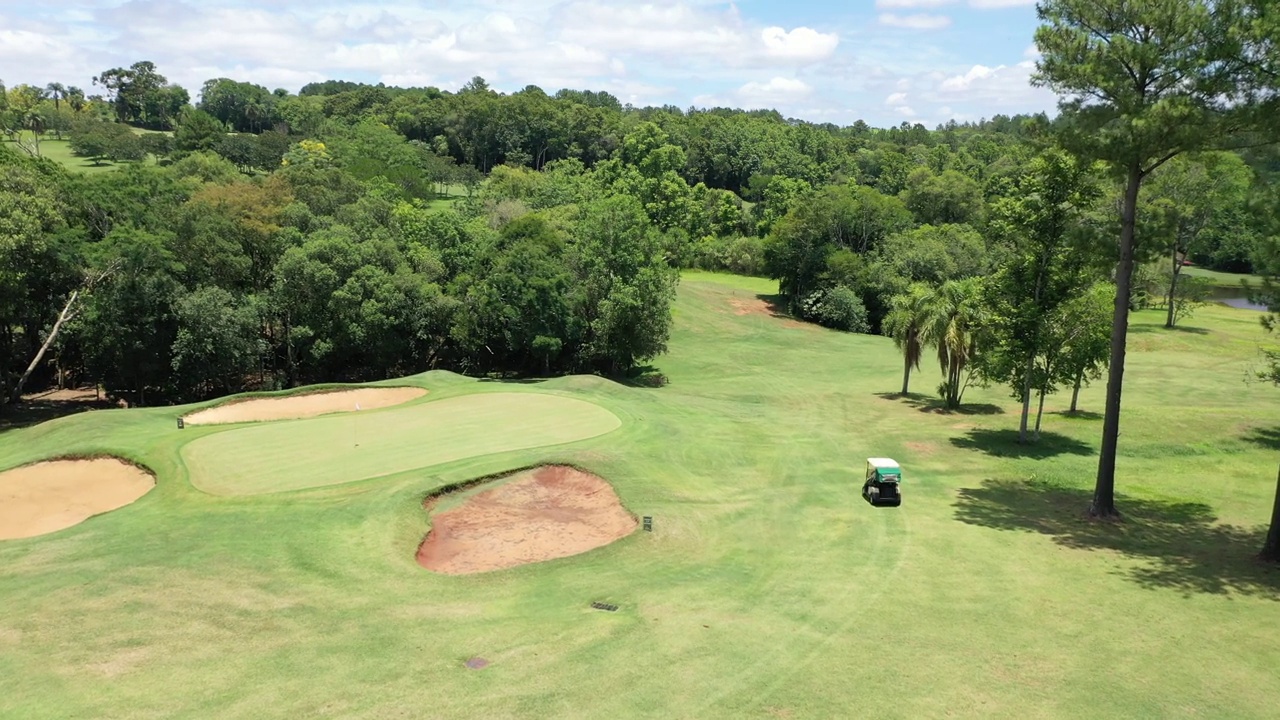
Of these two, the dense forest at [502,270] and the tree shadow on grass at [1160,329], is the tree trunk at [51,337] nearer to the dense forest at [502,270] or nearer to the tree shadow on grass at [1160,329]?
the dense forest at [502,270]

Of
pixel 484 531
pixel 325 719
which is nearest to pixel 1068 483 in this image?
pixel 484 531

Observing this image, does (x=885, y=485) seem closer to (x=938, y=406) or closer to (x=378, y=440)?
(x=938, y=406)

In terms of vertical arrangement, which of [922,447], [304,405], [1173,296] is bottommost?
[922,447]

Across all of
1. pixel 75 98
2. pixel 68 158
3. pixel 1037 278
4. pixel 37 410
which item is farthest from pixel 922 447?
pixel 75 98

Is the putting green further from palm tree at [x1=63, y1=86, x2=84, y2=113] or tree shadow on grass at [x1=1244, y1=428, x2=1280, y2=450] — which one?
palm tree at [x1=63, y1=86, x2=84, y2=113]

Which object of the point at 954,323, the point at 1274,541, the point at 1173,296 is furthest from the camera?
the point at 1173,296

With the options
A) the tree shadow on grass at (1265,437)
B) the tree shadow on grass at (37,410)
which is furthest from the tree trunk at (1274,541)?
the tree shadow on grass at (37,410)

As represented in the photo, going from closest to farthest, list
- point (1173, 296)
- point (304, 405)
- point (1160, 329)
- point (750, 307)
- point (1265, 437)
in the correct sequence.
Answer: point (1265, 437), point (304, 405), point (1160, 329), point (1173, 296), point (750, 307)
